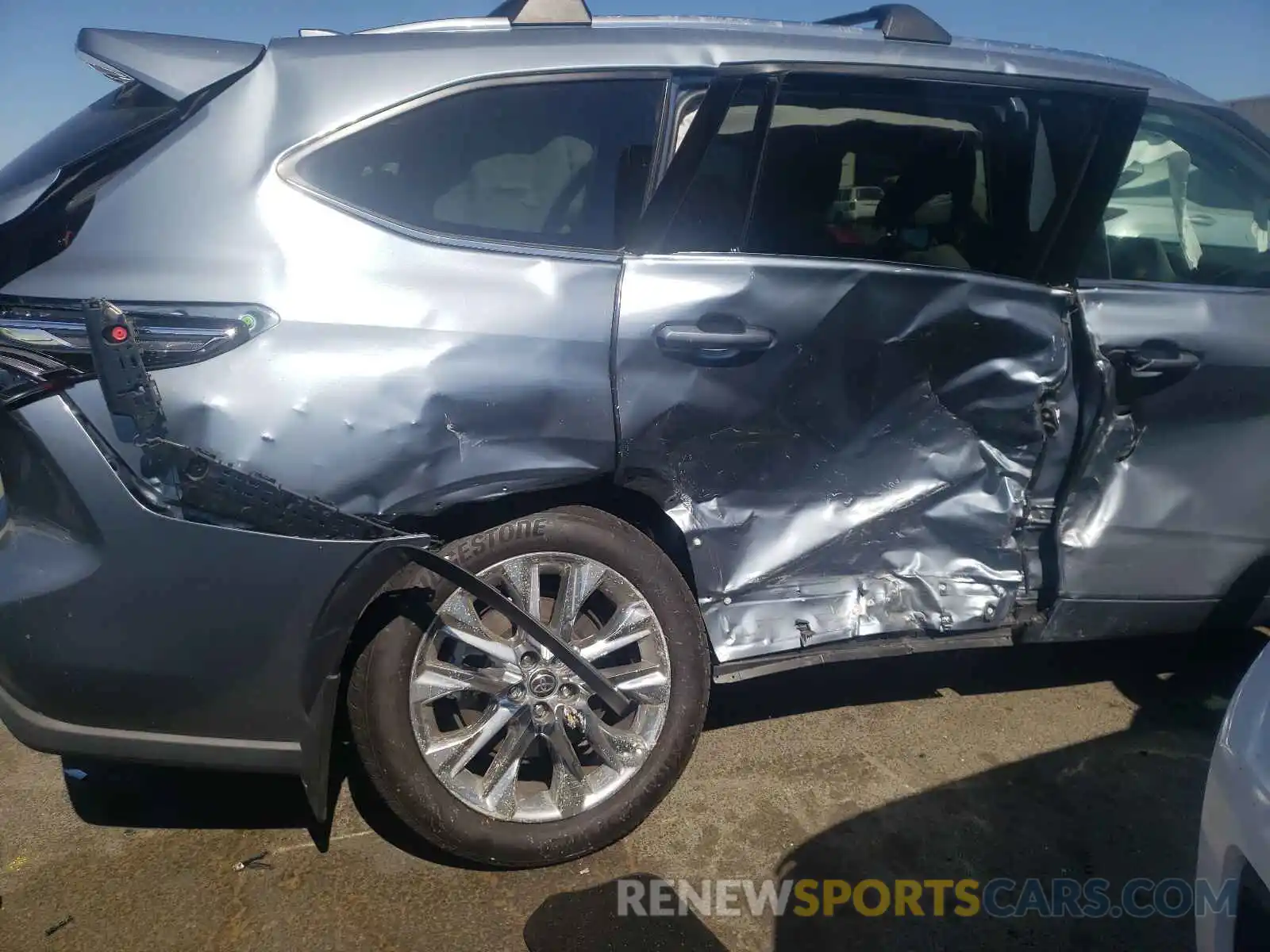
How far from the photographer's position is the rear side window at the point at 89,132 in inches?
83.4

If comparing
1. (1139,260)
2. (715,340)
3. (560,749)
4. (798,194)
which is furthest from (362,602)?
(1139,260)

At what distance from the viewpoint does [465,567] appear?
7.61ft

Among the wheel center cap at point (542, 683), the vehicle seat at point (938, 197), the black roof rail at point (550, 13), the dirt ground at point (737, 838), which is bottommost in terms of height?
the dirt ground at point (737, 838)

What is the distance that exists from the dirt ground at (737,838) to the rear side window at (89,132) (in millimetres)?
1708

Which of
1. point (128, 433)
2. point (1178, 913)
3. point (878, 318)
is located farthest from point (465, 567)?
point (1178, 913)

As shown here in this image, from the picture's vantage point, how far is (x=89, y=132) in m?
2.23

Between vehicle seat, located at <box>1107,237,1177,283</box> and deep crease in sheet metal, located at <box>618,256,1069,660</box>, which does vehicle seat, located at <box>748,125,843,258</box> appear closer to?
deep crease in sheet metal, located at <box>618,256,1069,660</box>

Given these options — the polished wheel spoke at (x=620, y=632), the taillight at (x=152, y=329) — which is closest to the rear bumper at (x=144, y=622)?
the taillight at (x=152, y=329)

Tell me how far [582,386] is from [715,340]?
0.36 metres

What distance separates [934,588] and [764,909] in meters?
1.05

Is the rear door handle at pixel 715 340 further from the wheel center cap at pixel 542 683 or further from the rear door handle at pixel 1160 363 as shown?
the rear door handle at pixel 1160 363

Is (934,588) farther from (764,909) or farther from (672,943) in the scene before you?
(672,943)

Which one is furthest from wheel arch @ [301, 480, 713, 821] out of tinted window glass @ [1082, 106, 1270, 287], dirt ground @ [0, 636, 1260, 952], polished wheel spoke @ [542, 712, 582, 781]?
tinted window glass @ [1082, 106, 1270, 287]

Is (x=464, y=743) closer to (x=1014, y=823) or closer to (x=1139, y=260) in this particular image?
(x=1014, y=823)
